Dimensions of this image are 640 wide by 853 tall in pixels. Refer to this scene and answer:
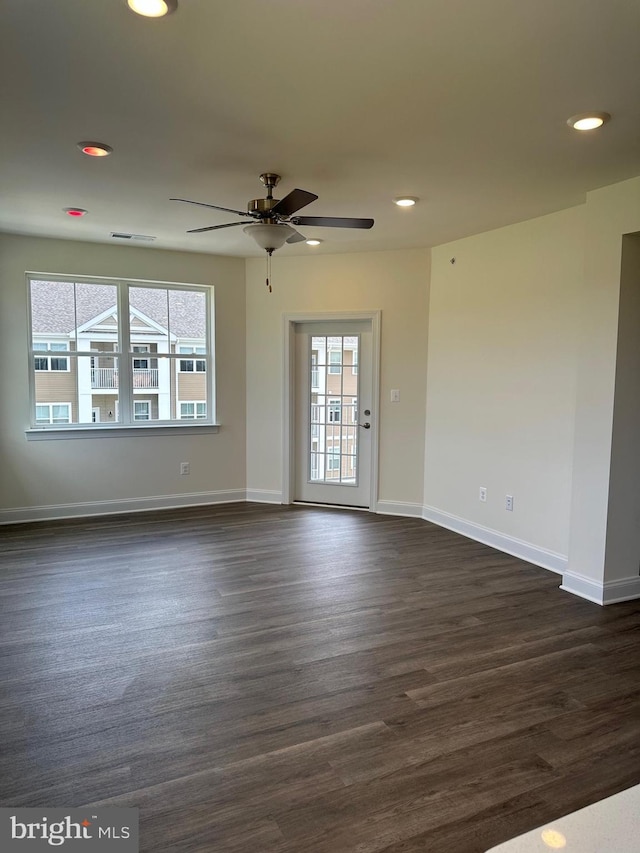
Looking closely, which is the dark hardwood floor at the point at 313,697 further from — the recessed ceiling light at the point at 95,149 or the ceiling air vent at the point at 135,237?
the ceiling air vent at the point at 135,237

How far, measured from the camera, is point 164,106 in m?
2.44

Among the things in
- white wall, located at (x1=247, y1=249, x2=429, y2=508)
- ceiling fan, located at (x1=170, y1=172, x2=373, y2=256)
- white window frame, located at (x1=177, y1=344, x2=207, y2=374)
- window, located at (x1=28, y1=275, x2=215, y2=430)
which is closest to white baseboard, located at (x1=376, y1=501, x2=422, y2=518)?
white wall, located at (x1=247, y1=249, x2=429, y2=508)

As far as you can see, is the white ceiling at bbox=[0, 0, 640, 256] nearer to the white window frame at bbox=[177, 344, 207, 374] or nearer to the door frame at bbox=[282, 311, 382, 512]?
the door frame at bbox=[282, 311, 382, 512]

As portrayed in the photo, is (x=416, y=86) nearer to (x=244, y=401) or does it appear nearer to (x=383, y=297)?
(x=383, y=297)

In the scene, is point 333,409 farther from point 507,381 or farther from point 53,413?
point 53,413

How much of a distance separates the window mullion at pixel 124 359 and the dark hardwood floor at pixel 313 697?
1799 mm

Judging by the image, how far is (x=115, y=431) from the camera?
5.51 meters

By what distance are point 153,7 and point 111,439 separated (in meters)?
4.36

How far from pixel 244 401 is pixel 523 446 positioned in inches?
122

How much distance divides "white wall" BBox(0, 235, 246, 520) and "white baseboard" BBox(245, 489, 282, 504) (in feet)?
0.53

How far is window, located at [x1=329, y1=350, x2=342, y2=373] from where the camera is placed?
5816 millimetres

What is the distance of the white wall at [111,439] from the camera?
509 centimetres

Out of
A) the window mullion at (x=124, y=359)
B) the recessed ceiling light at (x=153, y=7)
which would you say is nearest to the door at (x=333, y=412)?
the window mullion at (x=124, y=359)

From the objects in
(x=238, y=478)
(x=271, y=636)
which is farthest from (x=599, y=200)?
(x=238, y=478)
